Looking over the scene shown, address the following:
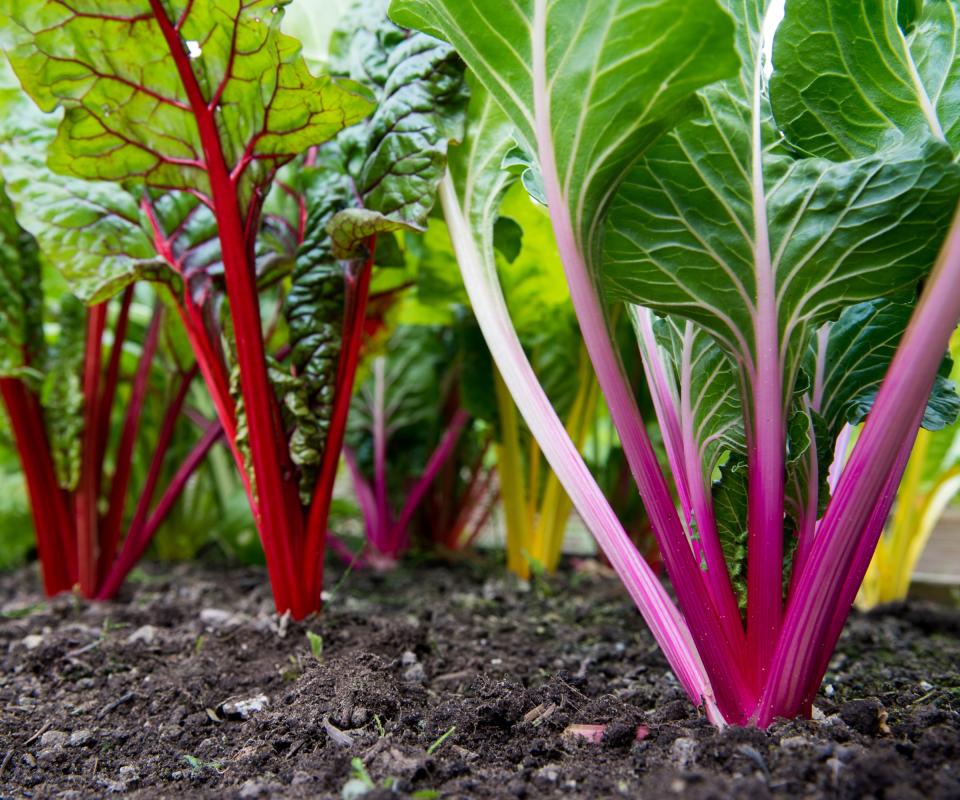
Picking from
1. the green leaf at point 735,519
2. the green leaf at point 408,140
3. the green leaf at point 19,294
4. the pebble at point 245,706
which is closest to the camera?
the green leaf at point 735,519

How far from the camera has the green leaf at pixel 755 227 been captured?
0.91 m

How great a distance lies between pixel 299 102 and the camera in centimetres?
126

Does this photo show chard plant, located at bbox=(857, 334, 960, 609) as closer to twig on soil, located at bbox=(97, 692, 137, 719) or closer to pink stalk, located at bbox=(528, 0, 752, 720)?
pink stalk, located at bbox=(528, 0, 752, 720)

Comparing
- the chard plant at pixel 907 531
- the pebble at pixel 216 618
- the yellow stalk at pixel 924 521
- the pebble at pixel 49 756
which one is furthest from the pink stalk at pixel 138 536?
the yellow stalk at pixel 924 521

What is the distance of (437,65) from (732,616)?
983mm

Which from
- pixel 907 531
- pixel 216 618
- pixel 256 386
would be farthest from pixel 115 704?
pixel 907 531

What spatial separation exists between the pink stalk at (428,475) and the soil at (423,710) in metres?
0.67

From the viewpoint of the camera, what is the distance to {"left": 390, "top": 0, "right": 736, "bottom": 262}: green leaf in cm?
85

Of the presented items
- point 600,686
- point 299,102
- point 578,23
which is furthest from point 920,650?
point 299,102

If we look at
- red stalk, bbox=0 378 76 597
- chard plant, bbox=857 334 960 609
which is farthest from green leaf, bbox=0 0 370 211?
chard plant, bbox=857 334 960 609

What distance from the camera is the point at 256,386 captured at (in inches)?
54.3

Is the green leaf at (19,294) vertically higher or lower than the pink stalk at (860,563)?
higher

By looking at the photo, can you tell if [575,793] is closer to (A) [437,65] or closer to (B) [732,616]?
(B) [732,616]

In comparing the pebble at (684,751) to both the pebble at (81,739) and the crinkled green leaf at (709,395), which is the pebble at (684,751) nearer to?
the crinkled green leaf at (709,395)
